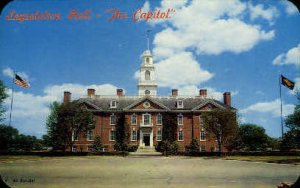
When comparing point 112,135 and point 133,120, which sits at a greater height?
point 133,120

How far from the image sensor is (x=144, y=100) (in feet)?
142

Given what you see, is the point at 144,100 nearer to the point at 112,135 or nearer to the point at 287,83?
the point at 112,135

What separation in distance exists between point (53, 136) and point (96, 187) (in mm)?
27765

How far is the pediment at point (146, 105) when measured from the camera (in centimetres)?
4312

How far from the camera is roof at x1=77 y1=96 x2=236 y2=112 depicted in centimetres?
4312

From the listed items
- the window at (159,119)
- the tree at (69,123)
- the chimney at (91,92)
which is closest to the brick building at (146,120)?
the window at (159,119)

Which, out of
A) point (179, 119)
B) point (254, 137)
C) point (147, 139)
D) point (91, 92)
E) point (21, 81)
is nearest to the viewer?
point (21, 81)

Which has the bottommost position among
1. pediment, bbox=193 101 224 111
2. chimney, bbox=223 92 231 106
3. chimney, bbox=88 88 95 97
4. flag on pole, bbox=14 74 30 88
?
flag on pole, bbox=14 74 30 88

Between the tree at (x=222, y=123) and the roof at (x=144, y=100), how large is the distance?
8.00 metres

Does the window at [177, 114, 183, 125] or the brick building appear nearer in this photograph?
the brick building

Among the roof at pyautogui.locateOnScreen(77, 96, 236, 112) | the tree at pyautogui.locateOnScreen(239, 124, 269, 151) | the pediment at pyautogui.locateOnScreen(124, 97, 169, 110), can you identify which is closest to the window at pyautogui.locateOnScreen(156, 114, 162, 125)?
the roof at pyautogui.locateOnScreen(77, 96, 236, 112)

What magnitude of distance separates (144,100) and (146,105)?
0.68 meters

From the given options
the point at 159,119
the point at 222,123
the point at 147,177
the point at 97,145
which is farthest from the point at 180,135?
the point at 147,177

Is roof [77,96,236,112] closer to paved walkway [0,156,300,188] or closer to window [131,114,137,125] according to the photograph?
window [131,114,137,125]
